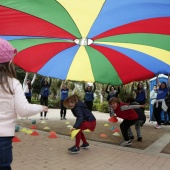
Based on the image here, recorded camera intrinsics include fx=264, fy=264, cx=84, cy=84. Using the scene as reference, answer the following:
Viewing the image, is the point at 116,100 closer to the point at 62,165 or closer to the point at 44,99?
the point at 62,165

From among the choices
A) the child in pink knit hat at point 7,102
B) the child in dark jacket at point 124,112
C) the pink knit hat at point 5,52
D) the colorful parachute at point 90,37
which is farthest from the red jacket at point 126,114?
the pink knit hat at point 5,52

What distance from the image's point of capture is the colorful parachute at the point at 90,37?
457cm

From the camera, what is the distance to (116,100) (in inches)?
218

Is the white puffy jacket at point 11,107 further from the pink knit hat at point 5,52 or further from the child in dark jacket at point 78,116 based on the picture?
the child in dark jacket at point 78,116

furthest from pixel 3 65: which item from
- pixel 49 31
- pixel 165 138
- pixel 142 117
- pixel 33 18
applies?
pixel 165 138

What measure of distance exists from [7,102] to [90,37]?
372 centimetres

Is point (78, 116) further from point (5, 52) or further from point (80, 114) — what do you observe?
point (5, 52)

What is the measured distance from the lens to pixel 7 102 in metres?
2.15

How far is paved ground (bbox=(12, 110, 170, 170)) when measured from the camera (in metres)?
4.18

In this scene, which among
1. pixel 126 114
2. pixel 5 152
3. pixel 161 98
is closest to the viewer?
pixel 5 152

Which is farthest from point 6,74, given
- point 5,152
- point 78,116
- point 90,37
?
point 90,37

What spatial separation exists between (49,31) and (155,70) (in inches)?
117

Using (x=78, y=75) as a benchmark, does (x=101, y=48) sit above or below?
above

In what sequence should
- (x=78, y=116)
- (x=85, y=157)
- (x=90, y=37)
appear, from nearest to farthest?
1. (x=85, y=157)
2. (x=78, y=116)
3. (x=90, y=37)
